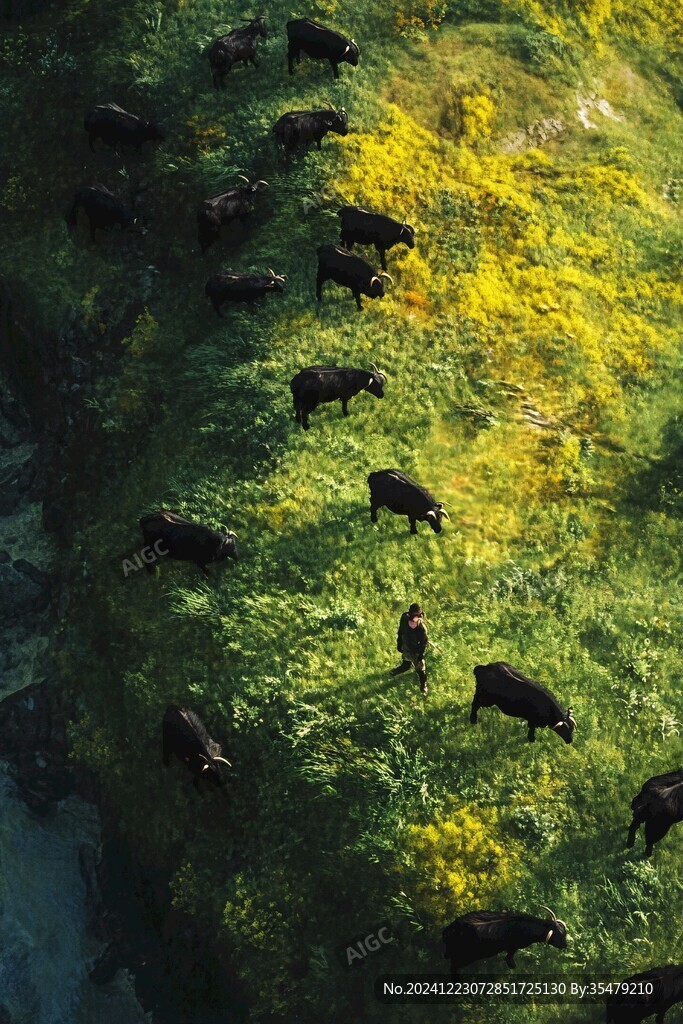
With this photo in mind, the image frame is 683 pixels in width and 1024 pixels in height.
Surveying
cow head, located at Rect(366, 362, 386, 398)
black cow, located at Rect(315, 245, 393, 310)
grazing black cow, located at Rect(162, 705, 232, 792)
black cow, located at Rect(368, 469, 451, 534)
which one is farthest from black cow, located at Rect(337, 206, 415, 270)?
grazing black cow, located at Rect(162, 705, 232, 792)

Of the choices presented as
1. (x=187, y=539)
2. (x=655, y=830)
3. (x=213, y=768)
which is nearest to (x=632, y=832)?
(x=655, y=830)

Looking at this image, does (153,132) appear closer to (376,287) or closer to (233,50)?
(233,50)

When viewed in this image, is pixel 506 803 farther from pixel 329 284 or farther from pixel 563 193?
pixel 563 193

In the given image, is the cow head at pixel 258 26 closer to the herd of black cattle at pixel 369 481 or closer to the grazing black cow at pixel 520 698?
the herd of black cattle at pixel 369 481

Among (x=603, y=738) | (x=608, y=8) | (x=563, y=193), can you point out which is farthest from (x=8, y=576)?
Result: (x=608, y=8)

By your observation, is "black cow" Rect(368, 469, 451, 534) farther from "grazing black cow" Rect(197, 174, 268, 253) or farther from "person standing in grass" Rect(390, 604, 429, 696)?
"grazing black cow" Rect(197, 174, 268, 253)

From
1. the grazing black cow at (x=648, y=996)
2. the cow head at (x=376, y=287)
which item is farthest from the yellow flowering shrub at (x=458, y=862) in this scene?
the cow head at (x=376, y=287)
